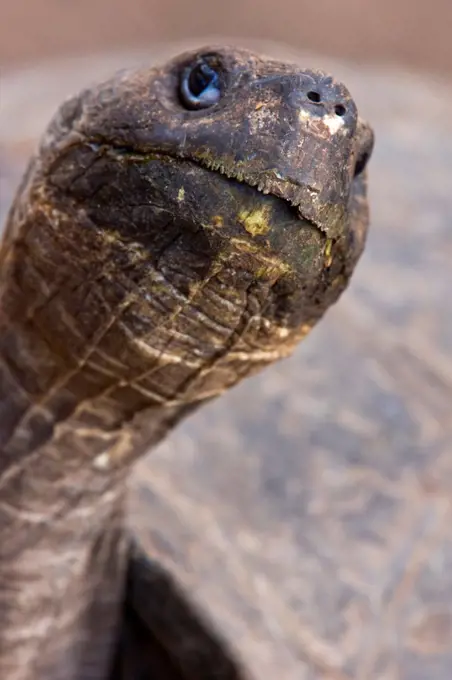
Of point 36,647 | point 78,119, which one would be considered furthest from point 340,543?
point 78,119

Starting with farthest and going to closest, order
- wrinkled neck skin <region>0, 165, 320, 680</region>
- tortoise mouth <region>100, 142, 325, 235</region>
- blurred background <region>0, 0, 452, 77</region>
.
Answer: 1. blurred background <region>0, 0, 452, 77</region>
2. wrinkled neck skin <region>0, 165, 320, 680</region>
3. tortoise mouth <region>100, 142, 325, 235</region>

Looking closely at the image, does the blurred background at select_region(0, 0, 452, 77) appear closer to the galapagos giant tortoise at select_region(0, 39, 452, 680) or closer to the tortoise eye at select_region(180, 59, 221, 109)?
the galapagos giant tortoise at select_region(0, 39, 452, 680)

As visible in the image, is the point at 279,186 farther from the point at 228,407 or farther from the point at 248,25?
the point at 248,25

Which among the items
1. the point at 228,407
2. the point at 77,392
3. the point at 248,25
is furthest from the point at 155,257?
the point at 248,25

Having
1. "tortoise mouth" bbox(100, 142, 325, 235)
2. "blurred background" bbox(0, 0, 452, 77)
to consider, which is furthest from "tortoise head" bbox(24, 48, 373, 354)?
"blurred background" bbox(0, 0, 452, 77)

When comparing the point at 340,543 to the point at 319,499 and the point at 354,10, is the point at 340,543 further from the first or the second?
the point at 354,10

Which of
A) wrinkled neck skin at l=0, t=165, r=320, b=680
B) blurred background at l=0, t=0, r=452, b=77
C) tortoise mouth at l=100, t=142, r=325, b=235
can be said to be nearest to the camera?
tortoise mouth at l=100, t=142, r=325, b=235
